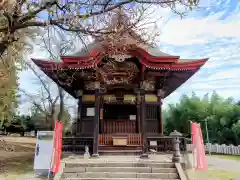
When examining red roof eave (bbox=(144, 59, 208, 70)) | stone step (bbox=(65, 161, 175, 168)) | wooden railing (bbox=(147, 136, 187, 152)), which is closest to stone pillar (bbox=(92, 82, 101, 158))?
stone step (bbox=(65, 161, 175, 168))

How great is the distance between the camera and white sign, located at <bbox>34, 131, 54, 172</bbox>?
25.3ft

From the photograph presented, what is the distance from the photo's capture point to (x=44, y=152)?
7785mm

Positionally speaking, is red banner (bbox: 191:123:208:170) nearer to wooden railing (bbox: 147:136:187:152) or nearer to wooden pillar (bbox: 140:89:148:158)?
wooden pillar (bbox: 140:89:148:158)

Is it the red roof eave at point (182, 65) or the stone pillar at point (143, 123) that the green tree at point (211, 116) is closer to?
the red roof eave at point (182, 65)

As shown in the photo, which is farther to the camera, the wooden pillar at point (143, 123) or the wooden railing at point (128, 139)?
the wooden railing at point (128, 139)

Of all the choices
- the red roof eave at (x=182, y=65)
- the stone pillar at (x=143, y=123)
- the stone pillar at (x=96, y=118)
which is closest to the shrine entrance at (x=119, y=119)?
the stone pillar at (x=143, y=123)

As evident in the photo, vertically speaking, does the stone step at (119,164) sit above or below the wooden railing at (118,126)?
below

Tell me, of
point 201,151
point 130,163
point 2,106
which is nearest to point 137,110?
point 130,163

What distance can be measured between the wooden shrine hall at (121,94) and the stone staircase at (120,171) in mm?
2114

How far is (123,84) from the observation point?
1271 centimetres

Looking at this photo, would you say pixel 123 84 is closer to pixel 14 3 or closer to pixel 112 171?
pixel 112 171

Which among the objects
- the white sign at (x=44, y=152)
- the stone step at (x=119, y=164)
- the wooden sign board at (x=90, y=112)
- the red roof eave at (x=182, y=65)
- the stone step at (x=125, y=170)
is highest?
the red roof eave at (x=182, y=65)

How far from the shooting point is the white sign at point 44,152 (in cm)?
771

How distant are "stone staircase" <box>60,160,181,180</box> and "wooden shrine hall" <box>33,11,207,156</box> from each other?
2.11 metres
